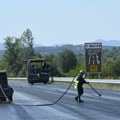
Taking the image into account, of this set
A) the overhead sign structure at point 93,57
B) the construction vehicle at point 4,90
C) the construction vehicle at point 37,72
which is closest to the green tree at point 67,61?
the construction vehicle at point 37,72

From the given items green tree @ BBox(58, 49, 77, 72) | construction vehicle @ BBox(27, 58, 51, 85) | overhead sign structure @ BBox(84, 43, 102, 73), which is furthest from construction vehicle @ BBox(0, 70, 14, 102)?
green tree @ BBox(58, 49, 77, 72)

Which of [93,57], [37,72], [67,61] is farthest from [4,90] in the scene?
[67,61]

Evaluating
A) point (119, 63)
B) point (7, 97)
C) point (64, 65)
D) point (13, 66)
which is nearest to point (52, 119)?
point (7, 97)

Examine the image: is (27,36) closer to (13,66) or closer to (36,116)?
(13,66)

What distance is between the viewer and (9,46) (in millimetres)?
179500

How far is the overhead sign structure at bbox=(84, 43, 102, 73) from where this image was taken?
56.5 metres

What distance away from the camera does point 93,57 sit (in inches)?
2239

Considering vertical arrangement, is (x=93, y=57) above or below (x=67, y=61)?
below

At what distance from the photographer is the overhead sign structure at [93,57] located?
5651 centimetres

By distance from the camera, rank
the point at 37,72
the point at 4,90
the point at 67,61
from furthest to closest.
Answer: the point at 67,61 < the point at 37,72 < the point at 4,90

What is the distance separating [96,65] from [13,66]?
392 ft

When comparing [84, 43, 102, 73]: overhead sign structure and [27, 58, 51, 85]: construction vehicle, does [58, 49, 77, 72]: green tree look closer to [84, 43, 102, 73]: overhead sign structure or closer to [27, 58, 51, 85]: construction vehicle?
[27, 58, 51, 85]: construction vehicle

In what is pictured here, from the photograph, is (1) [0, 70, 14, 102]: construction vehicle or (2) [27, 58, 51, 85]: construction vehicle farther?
(2) [27, 58, 51, 85]: construction vehicle

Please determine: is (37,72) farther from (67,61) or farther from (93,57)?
(67,61)
